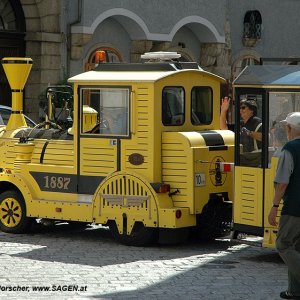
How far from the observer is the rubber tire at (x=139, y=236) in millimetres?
13125

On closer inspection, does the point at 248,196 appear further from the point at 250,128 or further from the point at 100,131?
the point at 100,131

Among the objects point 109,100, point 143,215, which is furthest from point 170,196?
point 109,100

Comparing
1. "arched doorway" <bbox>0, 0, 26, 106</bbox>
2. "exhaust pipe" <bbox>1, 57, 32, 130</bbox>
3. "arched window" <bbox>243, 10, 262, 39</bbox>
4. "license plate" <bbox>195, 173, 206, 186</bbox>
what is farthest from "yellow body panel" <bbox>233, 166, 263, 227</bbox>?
"arched window" <bbox>243, 10, 262, 39</bbox>

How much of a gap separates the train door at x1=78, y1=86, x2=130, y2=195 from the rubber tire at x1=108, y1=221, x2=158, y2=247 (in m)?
0.70

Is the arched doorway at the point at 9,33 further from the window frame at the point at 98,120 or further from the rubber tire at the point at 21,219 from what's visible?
the window frame at the point at 98,120

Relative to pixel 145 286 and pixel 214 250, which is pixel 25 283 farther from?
pixel 214 250

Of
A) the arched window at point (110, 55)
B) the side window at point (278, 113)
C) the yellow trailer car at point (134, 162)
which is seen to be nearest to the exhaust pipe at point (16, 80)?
the yellow trailer car at point (134, 162)

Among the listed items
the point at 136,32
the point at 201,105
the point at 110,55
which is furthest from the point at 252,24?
the point at 201,105

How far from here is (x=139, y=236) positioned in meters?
13.2

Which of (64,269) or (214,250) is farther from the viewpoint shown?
(214,250)

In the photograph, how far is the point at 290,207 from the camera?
9633 millimetres

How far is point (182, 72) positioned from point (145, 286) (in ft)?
12.7

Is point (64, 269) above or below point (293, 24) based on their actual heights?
below

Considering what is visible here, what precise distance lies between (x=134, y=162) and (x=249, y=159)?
1582 mm
